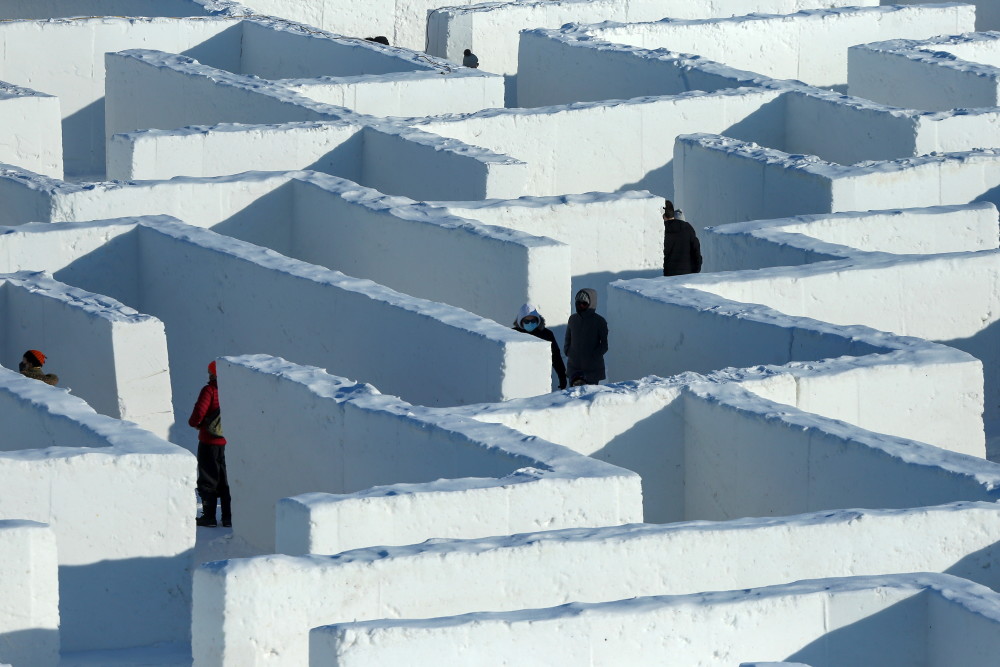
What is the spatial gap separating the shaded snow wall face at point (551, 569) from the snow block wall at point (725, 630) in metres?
0.89

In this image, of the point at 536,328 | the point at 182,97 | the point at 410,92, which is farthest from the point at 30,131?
the point at 536,328

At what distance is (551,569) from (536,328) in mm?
5987

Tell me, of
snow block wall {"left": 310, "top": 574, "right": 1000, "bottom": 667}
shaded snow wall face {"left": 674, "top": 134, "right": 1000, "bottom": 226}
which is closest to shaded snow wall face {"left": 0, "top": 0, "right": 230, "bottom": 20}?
shaded snow wall face {"left": 674, "top": 134, "right": 1000, "bottom": 226}

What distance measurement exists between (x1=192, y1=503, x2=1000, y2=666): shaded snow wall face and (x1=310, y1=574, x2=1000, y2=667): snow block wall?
886 mm

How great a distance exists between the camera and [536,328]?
17469 mm

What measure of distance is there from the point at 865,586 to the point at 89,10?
2040cm

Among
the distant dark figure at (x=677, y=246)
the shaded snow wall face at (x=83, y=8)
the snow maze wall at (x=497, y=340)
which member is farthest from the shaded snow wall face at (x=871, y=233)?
the shaded snow wall face at (x=83, y=8)

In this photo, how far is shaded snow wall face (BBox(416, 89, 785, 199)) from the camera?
76.9 feet

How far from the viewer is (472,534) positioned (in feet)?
41.1

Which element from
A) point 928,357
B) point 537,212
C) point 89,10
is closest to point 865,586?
point 928,357

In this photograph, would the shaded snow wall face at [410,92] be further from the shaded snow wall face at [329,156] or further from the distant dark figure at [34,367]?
the distant dark figure at [34,367]

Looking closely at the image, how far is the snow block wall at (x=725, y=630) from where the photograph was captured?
10.2 m

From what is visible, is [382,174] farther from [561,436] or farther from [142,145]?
[561,436]

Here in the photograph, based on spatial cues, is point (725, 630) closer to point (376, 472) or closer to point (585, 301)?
point (376, 472)
